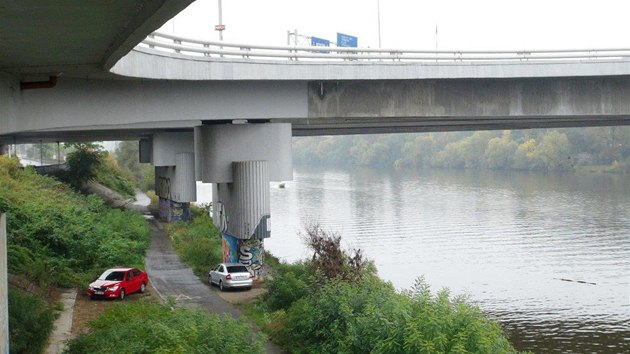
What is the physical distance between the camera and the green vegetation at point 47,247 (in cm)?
1908

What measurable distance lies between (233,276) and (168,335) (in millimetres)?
12208

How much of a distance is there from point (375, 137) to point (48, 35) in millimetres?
145046

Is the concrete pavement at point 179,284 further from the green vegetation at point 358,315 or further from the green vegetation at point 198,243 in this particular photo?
the green vegetation at point 358,315

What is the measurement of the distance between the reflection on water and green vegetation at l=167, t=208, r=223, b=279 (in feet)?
12.8

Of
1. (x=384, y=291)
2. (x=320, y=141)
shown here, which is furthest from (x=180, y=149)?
(x=320, y=141)

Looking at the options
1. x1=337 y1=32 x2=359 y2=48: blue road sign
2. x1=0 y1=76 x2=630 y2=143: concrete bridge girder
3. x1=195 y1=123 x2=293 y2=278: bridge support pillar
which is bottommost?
x1=195 y1=123 x2=293 y2=278: bridge support pillar

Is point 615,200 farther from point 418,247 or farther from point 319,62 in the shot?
point 319,62

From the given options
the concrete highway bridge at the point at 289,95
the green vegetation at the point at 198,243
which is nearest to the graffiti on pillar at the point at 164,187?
the green vegetation at the point at 198,243

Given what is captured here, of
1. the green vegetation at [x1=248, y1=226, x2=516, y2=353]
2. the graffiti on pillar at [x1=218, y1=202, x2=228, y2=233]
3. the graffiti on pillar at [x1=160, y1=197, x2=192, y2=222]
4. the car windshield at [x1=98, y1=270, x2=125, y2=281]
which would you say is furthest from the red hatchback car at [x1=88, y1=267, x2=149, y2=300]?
the graffiti on pillar at [x1=160, y1=197, x2=192, y2=222]

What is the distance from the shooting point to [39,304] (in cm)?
1983

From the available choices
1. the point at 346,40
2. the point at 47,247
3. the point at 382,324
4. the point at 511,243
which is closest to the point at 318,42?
the point at 346,40

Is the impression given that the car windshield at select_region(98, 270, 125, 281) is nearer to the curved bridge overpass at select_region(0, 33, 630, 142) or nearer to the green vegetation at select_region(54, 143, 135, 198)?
the curved bridge overpass at select_region(0, 33, 630, 142)

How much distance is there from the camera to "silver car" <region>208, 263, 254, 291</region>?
91.9ft

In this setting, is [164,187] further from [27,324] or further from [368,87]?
[27,324]
